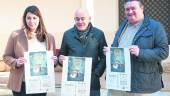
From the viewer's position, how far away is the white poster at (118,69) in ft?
14.6

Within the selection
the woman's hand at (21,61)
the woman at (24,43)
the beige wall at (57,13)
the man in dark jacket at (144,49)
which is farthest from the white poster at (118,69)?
the beige wall at (57,13)

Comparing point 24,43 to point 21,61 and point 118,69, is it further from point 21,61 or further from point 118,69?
point 118,69

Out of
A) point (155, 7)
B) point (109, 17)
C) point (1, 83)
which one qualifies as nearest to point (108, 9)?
point (109, 17)

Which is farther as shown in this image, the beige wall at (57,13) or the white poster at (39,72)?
the beige wall at (57,13)

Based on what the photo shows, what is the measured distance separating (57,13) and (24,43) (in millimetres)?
6304

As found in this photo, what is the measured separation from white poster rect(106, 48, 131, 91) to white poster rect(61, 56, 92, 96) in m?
0.25

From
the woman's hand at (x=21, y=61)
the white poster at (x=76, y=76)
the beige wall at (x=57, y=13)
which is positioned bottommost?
the white poster at (x=76, y=76)

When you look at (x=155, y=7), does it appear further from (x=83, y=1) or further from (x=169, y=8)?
(x=83, y=1)

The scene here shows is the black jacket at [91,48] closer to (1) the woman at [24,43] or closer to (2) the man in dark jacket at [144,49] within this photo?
(1) the woman at [24,43]

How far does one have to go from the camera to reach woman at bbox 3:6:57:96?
4.77m

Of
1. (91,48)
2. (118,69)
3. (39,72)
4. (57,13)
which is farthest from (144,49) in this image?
(57,13)

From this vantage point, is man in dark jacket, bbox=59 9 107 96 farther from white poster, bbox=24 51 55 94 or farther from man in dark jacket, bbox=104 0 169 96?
man in dark jacket, bbox=104 0 169 96

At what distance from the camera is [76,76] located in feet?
15.7

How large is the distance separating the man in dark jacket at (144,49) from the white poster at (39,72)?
943 mm
